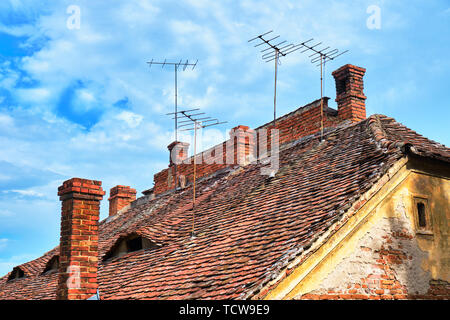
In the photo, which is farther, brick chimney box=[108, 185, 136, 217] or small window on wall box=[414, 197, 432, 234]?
brick chimney box=[108, 185, 136, 217]

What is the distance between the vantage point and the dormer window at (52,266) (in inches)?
547

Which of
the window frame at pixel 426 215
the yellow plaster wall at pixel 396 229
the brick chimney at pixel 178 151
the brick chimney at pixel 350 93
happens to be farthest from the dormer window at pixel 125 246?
the brick chimney at pixel 178 151

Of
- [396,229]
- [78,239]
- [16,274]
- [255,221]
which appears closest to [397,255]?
[396,229]

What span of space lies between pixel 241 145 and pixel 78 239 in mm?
8253

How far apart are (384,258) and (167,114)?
8261mm

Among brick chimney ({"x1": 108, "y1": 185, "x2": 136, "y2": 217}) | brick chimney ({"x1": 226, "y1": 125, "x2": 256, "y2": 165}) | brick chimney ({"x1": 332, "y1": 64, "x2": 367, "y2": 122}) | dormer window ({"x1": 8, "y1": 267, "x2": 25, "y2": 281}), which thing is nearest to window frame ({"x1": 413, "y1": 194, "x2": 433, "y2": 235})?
brick chimney ({"x1": 332, "y1": 64, "x2": 367, "y2": 122})

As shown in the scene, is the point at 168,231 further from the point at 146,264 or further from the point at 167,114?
the point at 167,114

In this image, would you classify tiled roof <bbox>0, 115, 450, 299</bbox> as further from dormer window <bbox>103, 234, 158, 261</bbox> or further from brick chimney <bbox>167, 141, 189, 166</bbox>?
brick chimney <bbox>167, 141, 189, 166</bbox>

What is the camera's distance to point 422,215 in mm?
8711

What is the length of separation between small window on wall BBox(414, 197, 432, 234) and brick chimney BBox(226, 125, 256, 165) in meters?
7.67

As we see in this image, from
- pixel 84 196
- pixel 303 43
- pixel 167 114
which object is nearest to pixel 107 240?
pixel 167 114

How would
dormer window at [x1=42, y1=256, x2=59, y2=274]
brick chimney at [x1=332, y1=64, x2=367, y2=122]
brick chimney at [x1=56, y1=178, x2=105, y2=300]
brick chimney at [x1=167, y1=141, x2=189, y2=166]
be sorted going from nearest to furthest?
brick chimney at [x1=56, y1=178, x2=105, y2=300] < dormer window at [x1=42, y1=256, x2=59, y2=274] < brick chimney at [x1=332, y1=64, x2=367, y2=122] < brick chimney at [x1=167, y1=141, x2=189, y2=166]

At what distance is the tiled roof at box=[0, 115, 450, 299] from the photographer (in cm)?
747

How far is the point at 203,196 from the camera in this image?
14047 mm
